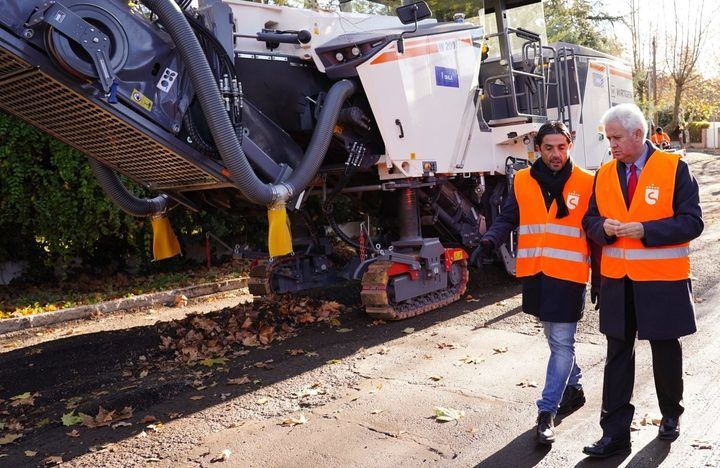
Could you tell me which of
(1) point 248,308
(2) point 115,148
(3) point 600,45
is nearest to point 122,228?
(1) point 248,308

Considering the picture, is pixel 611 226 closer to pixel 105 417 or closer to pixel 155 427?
pixel 155 427

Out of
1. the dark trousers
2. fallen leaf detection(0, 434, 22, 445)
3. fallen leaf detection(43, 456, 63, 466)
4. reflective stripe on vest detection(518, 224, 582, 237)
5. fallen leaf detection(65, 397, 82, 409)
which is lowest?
fallen leaf detection(43, 456, 63, 466)

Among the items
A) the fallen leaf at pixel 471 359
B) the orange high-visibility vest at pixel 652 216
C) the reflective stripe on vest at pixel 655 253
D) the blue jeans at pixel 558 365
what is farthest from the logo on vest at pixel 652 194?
the fallen leaf at pixel 471 359

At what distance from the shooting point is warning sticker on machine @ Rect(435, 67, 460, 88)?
6840 millimetres

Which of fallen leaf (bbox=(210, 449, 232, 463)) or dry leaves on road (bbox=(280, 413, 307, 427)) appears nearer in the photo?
fallen leaf (bbox=(210, 449, 232, 463))

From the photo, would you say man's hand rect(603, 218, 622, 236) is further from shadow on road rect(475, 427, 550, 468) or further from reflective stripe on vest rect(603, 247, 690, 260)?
shadow on road rect(475, 427, 550, 468)

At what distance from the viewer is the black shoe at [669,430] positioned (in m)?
3.61

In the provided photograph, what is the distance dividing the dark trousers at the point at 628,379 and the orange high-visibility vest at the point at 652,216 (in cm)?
13

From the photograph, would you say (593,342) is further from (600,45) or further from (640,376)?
(600,45)

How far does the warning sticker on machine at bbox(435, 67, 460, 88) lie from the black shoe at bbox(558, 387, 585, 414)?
12.0ft

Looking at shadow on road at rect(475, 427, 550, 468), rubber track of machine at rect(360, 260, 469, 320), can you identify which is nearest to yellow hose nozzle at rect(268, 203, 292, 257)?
rubber track of machine at rect(360, 260, 469, 320)

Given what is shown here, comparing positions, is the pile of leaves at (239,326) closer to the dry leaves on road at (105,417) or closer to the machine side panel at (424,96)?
the dry leaves on road at (105,417)

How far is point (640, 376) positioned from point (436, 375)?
1400 millimetres

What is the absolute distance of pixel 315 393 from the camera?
4.73m
